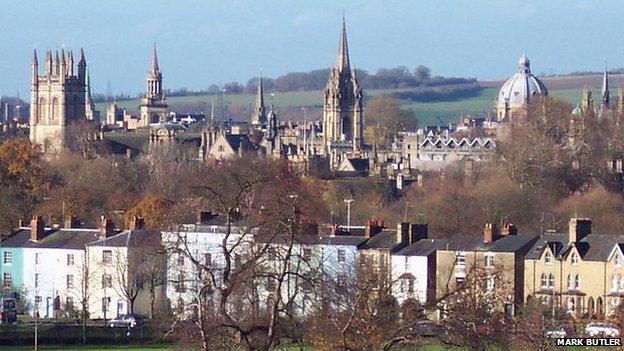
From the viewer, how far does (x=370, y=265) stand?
62000 millimetres

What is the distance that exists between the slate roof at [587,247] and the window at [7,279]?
15.7 metres

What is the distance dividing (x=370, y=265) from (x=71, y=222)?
1492 centimetres

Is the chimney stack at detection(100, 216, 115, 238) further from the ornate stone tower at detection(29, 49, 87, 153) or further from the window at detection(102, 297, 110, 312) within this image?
the ornate stone tower at detection(29, 49, 87, 153)

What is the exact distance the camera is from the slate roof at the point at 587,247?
63.4 m

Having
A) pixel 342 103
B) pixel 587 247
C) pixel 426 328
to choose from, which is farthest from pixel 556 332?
pixel 342 103

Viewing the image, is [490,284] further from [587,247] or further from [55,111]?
[55,111]

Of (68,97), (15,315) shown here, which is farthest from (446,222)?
(68,97)

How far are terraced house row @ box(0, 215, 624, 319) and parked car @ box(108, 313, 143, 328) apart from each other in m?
0.74

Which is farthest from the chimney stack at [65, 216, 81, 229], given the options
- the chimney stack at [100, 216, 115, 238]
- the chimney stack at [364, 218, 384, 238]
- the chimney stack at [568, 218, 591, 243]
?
the chimney stack at [568, 218, 591, 243]

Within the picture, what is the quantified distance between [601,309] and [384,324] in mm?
19325

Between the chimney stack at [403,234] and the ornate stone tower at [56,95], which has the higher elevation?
the ornate stone tower at [56,95]

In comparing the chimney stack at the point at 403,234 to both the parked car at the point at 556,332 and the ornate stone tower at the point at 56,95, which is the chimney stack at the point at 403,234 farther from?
the ornate stone tower at the point at 56,95

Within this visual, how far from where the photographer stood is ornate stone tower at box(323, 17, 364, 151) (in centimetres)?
18038

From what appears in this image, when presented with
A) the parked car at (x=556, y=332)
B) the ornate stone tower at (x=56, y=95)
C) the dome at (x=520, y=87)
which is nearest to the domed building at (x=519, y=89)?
the dome at (x=520, y=87)
